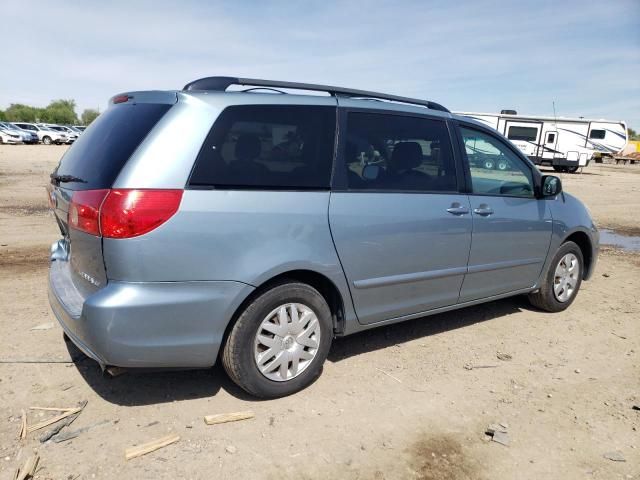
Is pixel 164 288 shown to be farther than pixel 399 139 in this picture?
No

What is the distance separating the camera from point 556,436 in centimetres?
294

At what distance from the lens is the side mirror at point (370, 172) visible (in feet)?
11.3

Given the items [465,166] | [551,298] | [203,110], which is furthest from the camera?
[551,298]

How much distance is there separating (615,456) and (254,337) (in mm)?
2095

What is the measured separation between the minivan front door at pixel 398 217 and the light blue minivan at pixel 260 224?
11 mm

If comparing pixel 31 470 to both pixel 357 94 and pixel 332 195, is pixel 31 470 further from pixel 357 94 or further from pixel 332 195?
pixel 357 94

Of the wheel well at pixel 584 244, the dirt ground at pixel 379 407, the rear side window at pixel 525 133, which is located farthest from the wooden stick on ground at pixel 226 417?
the rear side window at pixel 525 133

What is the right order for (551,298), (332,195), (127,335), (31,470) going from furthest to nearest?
(551,298) < (332,195) < (127,335) < (31,470)

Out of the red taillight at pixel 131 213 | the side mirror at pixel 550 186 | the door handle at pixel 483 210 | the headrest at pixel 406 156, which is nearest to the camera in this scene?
the red taillight at pixel 131 213

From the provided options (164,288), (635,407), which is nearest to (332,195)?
(164,288)

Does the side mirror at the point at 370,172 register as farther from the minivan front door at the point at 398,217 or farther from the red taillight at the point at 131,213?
the red taillight at the point at 131,213

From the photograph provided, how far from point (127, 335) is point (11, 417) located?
36.6 inches

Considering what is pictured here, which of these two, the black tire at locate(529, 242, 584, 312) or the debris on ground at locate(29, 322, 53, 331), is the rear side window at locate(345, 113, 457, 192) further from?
the debris on ground at locate(29, 322, 53, 331)

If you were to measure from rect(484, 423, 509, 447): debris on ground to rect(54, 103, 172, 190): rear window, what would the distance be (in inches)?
99.0
